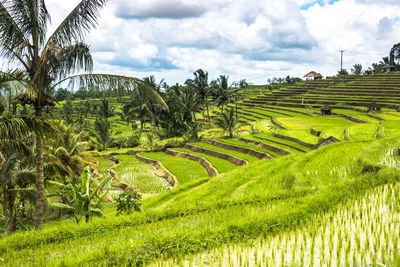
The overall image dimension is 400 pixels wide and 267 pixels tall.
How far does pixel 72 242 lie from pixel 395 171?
7.48m

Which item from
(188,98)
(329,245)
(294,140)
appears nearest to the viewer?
(329,245)

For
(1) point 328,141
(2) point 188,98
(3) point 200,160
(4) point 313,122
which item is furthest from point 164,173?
(2) point 188,98

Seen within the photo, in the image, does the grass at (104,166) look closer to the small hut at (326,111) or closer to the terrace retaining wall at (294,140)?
the terrace retaining wall at (294,140)

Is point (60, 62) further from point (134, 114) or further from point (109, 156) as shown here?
point (134, 114)

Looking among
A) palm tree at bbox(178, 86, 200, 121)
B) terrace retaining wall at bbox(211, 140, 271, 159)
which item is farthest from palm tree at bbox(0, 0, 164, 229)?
palm tree at bbox(178, 86, 200, 121)

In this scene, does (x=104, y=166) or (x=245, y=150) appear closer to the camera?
(x=245, y=150)

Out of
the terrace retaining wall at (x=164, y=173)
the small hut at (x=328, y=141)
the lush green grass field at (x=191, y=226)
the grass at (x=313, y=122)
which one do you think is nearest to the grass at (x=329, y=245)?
the lush green grass field at (x=191, y=226)

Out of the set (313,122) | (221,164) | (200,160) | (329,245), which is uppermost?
(313,122)

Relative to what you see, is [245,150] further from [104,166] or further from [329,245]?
[329,245]

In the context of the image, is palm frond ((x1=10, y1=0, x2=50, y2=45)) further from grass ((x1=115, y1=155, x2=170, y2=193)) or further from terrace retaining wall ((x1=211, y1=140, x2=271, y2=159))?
terrace retaining wall ((x1=211, y1=140, x2=271, y2=159))

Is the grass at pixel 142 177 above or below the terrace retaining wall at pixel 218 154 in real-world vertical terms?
below

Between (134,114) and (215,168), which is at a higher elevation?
(134,114)

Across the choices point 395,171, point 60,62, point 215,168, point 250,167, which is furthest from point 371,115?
point 60,62

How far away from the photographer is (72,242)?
18.0ft
